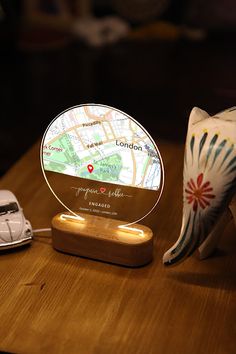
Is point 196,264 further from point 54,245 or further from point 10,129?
point 10,129

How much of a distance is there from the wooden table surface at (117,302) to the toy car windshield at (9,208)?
0.08 meters

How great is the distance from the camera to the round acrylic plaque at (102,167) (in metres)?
1.04

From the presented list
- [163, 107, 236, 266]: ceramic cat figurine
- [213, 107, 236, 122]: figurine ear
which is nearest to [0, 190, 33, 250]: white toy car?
[163, 107, 236, 266]: ceramic cat figurine

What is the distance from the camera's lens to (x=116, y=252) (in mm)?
1085

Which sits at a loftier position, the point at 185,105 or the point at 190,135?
the point at 190,135

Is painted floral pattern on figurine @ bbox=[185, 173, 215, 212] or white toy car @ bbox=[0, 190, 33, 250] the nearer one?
painted floral pattern on figurine @ bbox=[185, 173, 215, 212]

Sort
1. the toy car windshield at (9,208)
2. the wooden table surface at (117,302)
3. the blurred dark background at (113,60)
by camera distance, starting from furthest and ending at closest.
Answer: the blurred dark background at (113,60) < the toy car windshield at (9,208) < the wooden table surface at (117,302)

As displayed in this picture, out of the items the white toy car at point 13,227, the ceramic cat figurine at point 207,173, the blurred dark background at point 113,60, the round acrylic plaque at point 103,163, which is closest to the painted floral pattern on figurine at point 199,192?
the ceramic cat figurine at point 207,173

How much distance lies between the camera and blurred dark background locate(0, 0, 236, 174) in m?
2.34

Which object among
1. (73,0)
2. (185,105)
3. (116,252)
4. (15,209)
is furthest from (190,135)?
(73,0)

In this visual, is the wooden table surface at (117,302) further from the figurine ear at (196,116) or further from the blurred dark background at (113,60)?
the blurred dark background at (113,60)

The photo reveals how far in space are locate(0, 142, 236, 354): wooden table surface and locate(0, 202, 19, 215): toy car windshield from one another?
8 cm

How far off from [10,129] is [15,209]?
123 centimetres

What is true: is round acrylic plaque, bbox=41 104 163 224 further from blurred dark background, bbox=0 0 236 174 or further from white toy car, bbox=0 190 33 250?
blurred dark background, bbox=0 0 236 174
